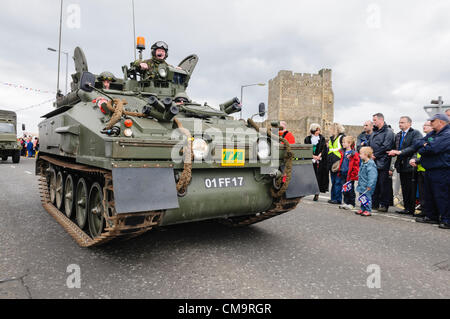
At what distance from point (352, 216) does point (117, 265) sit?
13.8 feet

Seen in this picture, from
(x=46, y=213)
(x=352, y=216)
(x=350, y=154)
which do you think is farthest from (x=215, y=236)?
(x=350, y=154)

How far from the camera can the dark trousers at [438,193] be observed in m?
5.21

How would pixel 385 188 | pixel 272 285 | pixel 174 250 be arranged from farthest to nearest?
1. pixel 385 188
2. pixel 174 250
3. pixel 272 285

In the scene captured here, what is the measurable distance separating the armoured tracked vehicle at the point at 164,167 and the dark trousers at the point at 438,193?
2407 millimetres

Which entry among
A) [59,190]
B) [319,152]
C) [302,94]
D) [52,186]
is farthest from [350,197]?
[302,94]

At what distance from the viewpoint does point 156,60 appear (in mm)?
5426

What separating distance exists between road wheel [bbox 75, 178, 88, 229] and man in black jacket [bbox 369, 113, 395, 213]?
17.4ft

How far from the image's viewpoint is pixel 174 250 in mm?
3697

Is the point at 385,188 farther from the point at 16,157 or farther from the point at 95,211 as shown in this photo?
the point at 16,157

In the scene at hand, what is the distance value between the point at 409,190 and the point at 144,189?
539cm

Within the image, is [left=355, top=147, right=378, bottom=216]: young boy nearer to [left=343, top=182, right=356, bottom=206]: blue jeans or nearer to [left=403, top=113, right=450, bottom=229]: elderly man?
[left=343, top=182, right=356, bottom=206]: blue jeans

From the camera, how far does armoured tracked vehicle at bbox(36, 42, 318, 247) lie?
3039 mm
